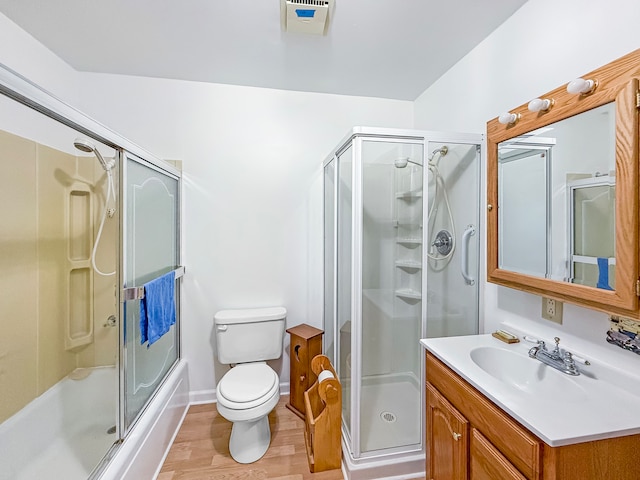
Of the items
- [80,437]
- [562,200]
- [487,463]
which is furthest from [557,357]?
[80,437]

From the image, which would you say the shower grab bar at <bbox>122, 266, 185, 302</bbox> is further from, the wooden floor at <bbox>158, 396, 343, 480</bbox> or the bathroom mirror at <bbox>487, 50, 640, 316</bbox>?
the bathroom mirror at <bbox>487, 50, 640, 316</bbox>

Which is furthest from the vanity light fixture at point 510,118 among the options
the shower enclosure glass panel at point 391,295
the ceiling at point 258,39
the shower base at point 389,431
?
the shower base at point 389,431

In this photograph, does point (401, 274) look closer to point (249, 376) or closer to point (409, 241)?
point (409, 241)

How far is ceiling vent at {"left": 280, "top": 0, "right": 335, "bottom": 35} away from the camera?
134 centimetres

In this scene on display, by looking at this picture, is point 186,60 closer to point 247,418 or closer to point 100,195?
point 100,195

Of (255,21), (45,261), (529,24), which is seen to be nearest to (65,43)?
(255,21)

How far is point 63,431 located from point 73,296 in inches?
28.5

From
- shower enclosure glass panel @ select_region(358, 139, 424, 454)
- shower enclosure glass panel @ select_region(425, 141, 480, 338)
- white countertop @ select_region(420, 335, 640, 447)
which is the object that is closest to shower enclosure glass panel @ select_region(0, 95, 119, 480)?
shower enclosure glass panel @ select_region(358, 139, 424, 454)

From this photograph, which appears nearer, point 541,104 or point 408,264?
point 541,104

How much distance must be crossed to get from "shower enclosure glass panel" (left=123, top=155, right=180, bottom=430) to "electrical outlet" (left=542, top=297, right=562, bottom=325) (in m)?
2.08

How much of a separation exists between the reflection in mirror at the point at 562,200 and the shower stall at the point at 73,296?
1938mm

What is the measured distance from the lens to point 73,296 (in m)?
1.65

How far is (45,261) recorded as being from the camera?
5.04ft

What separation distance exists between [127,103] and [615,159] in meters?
2.81
